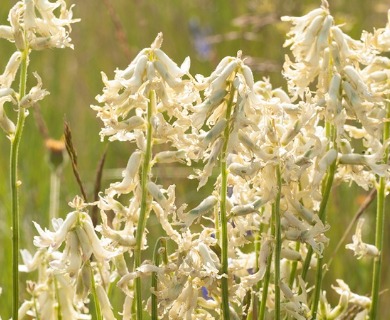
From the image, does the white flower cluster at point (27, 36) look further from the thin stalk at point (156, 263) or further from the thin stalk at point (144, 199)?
the thin stalk at point (156, 263)

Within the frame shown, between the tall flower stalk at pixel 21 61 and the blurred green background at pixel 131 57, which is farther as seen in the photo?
the blurred green background at pixel 131 57

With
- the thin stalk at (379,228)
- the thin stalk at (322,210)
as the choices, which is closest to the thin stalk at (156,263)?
the thin stalk at (322,210)

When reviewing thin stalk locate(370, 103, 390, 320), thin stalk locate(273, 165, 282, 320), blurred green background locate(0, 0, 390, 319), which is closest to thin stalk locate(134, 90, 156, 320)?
thin stalk locate(273, 165, 282, 320)

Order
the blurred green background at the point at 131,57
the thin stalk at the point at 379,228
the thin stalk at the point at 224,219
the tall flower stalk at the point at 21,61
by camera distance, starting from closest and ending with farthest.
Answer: the thin stalk at the point at 224,219 → the tall flower stalk at the point at 21,61 → the thin stalk at the point at 379,228 → the blurred green background at the point at 131,57

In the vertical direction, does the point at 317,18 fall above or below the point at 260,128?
above

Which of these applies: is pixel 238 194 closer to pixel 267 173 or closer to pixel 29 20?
pixel 267 173

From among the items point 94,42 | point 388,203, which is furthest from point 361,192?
point 94,42

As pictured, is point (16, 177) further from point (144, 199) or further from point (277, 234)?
point (277, 234)

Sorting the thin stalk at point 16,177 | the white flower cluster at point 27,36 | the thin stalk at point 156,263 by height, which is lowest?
the thin stalk at point 156,263

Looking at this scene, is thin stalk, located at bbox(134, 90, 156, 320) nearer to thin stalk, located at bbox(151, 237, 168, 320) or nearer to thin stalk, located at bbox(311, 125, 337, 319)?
thin stalk, located at bbox(151, 237, 168, 320)
